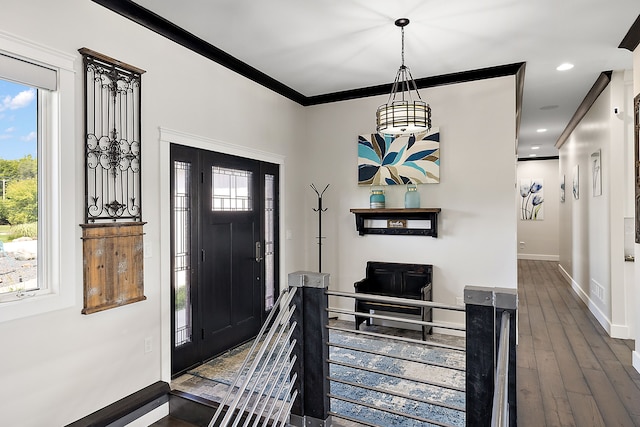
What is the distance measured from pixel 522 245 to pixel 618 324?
666 centimetres

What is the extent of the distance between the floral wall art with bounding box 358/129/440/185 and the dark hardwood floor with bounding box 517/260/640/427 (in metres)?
2.09

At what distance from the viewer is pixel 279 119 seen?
15.6 feet

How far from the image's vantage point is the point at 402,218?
465 centimetres

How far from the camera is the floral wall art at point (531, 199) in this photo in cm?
1031

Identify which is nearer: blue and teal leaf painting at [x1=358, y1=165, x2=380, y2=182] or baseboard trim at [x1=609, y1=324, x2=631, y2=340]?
baseboard trim at [x1=609, y1=324, x2=631, y2=340]

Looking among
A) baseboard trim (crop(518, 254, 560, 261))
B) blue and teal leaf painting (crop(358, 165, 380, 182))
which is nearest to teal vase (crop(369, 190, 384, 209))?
blue and teal leaf painting (crop(358, 165, 380, 182))

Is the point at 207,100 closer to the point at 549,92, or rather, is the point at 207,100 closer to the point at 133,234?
A: the point at 133,234

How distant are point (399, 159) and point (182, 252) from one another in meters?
Answer: 2.68

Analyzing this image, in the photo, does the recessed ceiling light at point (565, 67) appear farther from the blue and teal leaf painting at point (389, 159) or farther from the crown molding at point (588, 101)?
the blue and teal leaf painting at point (389, 159)

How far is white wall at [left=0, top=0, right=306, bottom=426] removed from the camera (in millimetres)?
2266

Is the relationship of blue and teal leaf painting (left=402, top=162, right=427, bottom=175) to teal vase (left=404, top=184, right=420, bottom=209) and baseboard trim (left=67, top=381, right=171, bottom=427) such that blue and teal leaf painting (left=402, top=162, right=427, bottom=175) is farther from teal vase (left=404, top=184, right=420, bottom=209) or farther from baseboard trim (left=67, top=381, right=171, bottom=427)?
baseboard trim (left=67, top=381, right=171, bottom=427)

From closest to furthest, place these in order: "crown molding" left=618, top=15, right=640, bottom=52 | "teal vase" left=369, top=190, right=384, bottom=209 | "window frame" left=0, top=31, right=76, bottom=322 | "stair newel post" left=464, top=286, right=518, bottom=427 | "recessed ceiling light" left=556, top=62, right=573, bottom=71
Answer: "stair newel post" left=464, top=286, right=518, bottom=427 → "window frame" left=0, top=31, right=76, bottom=322 → "crown molding" left=618, top=15, right=640, bottom=52 → "recessed ceiling light" left=556, top=62, right=573, bottom=71 → "teal vase" left=369, top=190, right=384, bottom=209

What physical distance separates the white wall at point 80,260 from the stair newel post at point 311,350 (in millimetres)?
1374

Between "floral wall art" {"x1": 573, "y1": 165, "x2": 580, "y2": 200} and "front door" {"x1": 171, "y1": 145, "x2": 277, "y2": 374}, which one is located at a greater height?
"floral wall art" {"x1": 573, "y1": 165, "x2": 580, "y2": 200}
